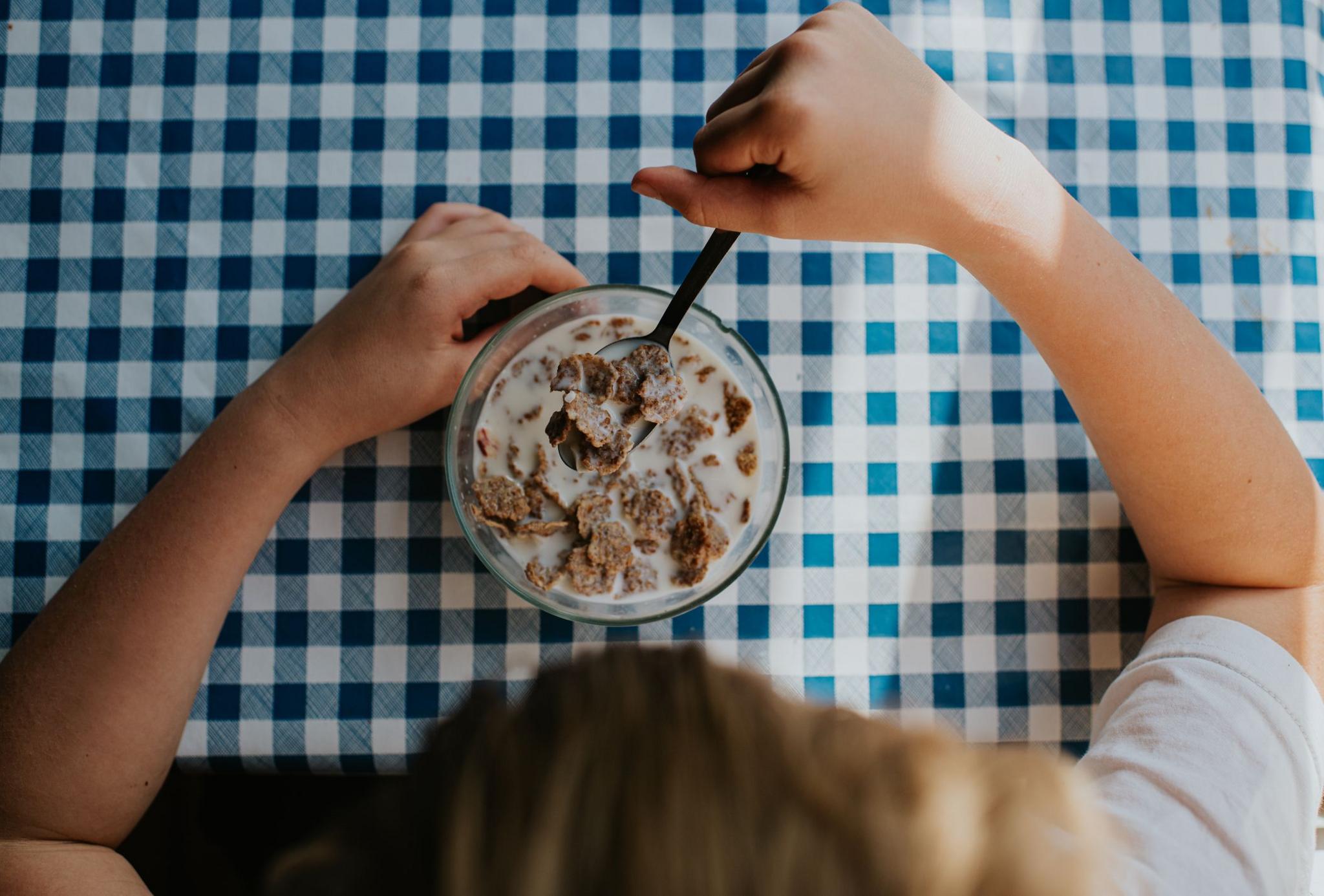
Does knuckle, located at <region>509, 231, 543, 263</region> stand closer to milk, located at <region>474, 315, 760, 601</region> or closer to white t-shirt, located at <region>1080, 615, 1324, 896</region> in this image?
milk, located at <region>474, 315, 760, 601</region>

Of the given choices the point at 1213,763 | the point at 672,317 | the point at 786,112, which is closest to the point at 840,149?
the point at 786,112

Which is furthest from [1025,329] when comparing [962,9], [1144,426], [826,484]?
[962,9]

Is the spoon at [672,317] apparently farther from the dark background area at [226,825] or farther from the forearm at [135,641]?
the dark background area at [226,825]

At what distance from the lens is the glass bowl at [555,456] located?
0.87 meters

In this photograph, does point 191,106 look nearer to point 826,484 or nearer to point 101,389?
point 101,389

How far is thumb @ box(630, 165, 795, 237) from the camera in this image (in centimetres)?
68

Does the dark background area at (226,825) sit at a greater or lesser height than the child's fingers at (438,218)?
lesser

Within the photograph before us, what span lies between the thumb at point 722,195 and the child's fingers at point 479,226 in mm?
270

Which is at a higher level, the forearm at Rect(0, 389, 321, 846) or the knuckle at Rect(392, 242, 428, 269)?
the knuckle at Rect(392, 242, 428, 269)

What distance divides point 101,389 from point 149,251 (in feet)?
0.54

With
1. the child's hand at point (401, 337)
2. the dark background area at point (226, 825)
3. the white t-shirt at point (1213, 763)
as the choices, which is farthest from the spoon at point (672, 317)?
the dark background area at point (226, 825)

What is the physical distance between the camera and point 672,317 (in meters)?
0.80

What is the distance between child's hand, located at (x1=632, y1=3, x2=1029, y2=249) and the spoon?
26 mm

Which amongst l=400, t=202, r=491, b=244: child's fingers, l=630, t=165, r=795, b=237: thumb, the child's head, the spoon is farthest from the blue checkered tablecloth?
the child's head
